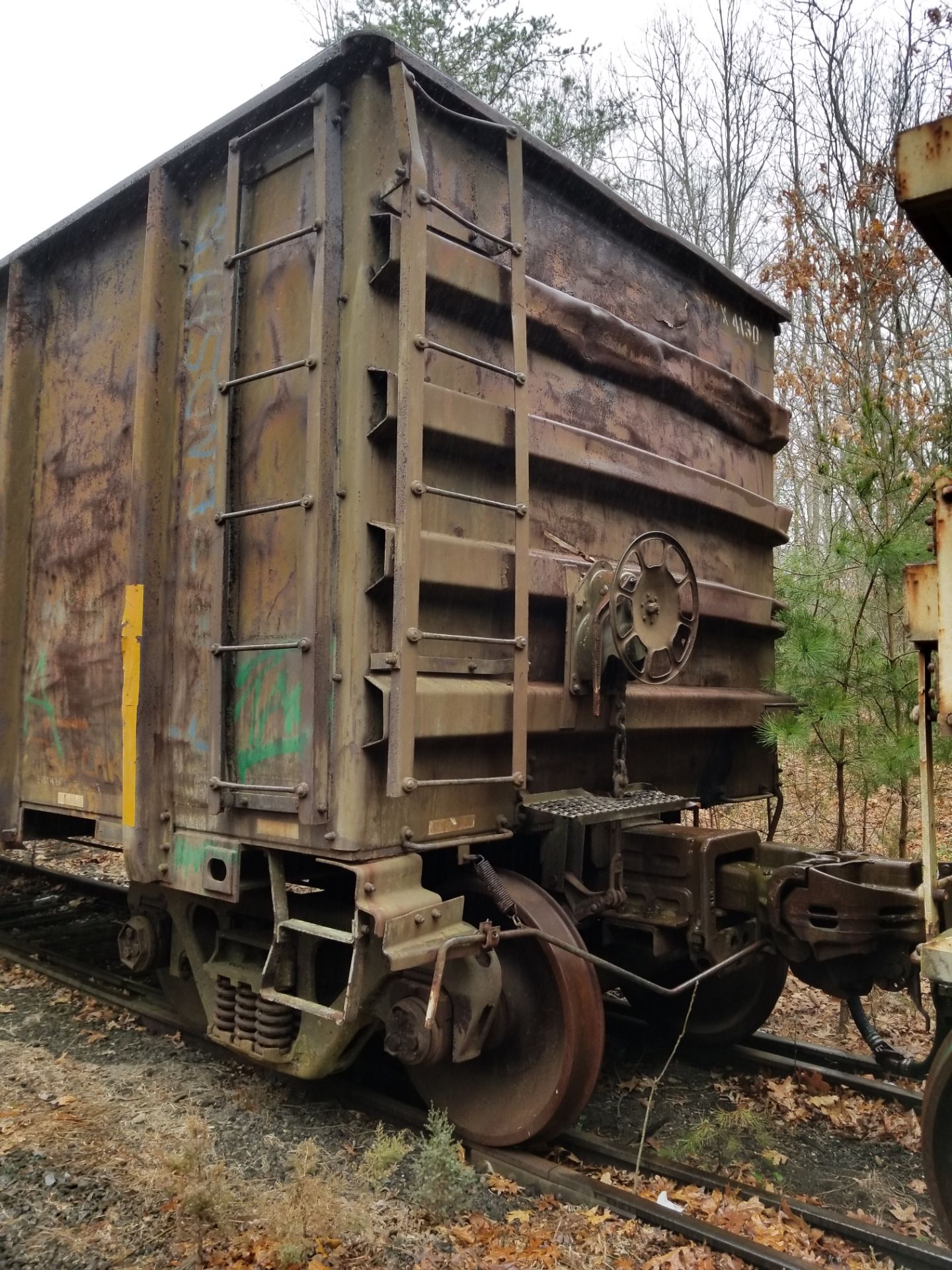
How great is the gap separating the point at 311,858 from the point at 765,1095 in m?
2.28

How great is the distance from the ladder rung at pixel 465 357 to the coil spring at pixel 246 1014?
8.63 ft

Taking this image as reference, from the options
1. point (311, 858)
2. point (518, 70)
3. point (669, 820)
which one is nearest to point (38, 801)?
point (311, 858)

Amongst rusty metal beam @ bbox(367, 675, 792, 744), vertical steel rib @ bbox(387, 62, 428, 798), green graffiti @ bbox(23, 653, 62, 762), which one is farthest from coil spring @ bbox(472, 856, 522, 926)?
green graffiti @ bbox(23, 653, 62, 762)

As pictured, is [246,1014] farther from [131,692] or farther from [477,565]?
Result: [477,565]

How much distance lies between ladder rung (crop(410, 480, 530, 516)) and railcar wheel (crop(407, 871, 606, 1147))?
1434 millimetres

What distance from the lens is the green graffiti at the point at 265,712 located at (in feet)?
11.9

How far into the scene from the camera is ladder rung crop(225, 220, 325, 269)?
358cm

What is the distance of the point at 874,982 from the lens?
3.65 meters

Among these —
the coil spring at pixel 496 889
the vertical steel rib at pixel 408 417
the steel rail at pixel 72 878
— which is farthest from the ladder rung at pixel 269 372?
the steel rail at pixel 72 878

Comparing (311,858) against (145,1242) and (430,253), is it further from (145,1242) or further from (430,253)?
(430,253)

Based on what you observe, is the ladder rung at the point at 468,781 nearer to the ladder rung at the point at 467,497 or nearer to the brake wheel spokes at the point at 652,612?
the brake wheel spokes at the point at 652,612

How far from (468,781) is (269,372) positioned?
1.69m

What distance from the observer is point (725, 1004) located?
15.7 feet

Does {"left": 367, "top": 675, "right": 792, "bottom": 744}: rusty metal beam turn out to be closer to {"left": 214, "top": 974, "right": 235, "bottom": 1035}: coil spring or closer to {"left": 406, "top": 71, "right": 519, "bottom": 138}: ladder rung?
{"left": 214, "top": 974, "right": 235, "bottom": 1035}: coil spring
